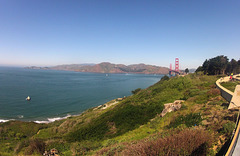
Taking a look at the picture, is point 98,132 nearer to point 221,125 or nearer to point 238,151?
point 221,125

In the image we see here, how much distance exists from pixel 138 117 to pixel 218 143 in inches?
299

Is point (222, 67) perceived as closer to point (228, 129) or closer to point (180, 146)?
point (228, 129)

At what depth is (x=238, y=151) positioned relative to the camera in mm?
3354

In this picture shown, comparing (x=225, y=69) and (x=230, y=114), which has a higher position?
(x=225, y=69)

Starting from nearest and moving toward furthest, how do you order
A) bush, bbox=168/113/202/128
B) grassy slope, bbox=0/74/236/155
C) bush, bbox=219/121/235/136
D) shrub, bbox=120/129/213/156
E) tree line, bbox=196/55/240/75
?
1. shrub, bbox=120/129/213/156
2. bush, bbox=219/121/235/136
3. grassy slope, bbox=0/74/236/155
4. bush, bbox=168/113/202/128
5. tree line, bbox=196/55/240/75

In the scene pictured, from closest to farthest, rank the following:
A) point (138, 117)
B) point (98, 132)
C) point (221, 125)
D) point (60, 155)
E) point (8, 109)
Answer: point (221, 125) < point (60, 155) < point (98, 132) < point (138, 117) < point (8, 109)

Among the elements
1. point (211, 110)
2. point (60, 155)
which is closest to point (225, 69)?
point (211, 110)

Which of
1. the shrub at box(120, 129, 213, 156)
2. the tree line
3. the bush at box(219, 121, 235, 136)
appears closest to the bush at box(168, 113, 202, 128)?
the bush at box(219, 121, 235, 136)

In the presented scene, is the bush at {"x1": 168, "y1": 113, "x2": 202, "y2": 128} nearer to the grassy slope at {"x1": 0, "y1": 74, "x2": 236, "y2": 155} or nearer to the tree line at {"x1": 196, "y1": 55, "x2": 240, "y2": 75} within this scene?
the grassy slope at {"x1": 0, "y1": 74, "x2": 236, "y2": 155}

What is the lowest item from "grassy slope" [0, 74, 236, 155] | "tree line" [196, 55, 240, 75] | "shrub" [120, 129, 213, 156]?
"grassy slope" [0, 74, 236, 155]

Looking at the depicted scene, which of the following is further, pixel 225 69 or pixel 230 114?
pixel 225 69

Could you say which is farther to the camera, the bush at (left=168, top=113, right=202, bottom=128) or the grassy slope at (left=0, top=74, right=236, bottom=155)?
the bush at (left=168, top=113, right=202, bottom=128)

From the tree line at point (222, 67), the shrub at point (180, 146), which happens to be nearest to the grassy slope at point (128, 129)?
the shrub at point (180, 146)

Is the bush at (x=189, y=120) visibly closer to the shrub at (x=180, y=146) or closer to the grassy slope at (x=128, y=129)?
the grassy slope at (x=128, y=129)
